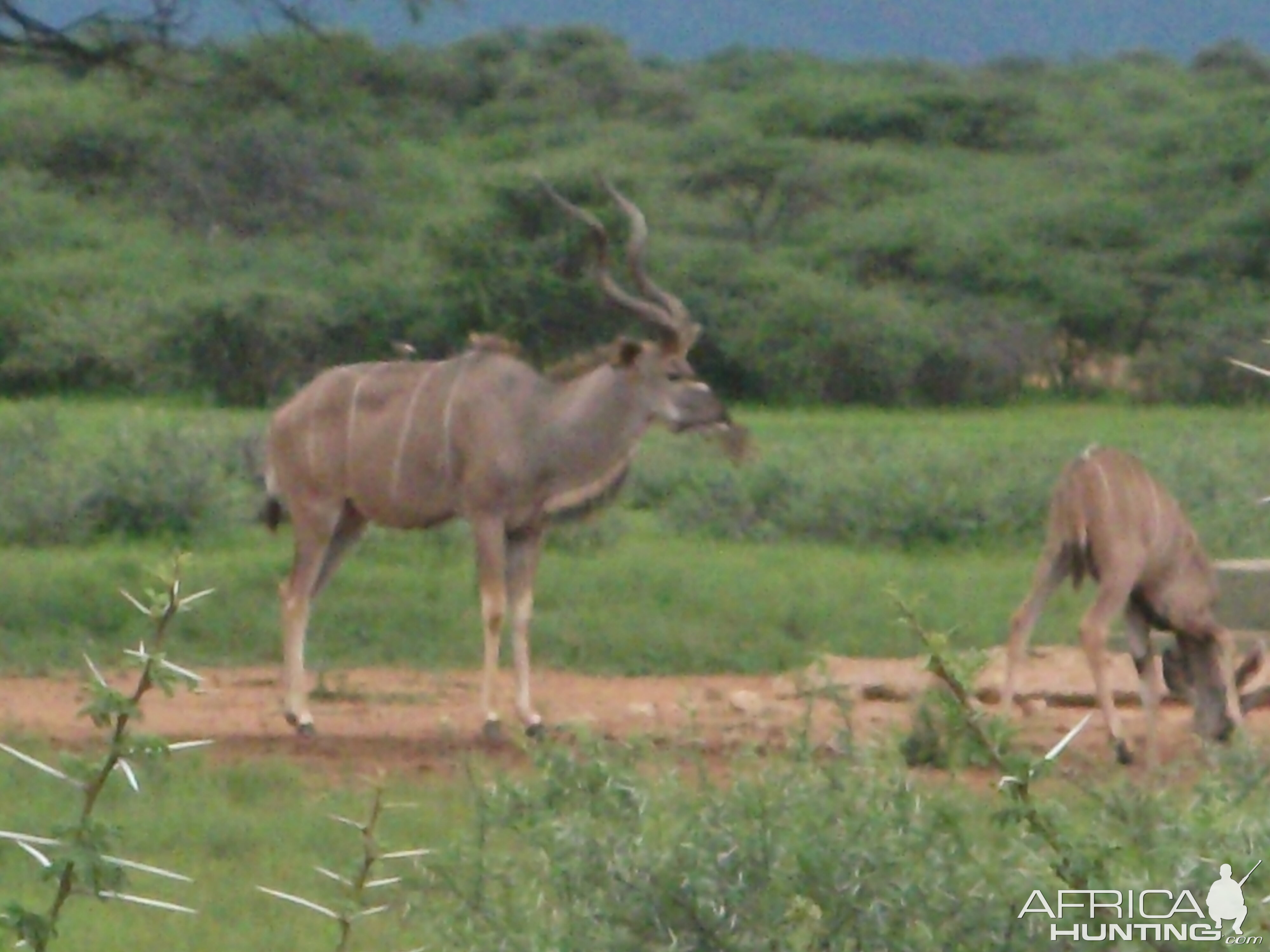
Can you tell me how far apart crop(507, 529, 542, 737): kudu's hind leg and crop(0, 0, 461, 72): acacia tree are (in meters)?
3.31

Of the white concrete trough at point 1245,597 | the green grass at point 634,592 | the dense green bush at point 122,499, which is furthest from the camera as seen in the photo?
the dense green bush at point 122,499

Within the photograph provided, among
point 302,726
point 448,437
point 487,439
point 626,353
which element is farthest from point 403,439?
point 302,726

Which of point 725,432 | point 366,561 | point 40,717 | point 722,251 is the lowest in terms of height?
point 722,251

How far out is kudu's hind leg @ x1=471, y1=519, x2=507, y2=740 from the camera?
7676 mm

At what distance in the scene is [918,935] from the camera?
8.13ft

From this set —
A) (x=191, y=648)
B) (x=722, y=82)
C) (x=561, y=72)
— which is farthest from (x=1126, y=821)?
(x=722, y=82)

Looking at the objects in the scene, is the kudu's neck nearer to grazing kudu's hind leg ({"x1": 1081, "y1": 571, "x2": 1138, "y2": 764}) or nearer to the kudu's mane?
the kudu's mane

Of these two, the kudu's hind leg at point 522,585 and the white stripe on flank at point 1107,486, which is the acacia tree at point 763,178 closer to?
the kudu's hind leg at point 522,585

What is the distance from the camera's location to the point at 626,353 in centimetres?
827

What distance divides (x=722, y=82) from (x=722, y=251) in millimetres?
20915

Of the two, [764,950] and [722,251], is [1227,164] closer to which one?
[722,251]

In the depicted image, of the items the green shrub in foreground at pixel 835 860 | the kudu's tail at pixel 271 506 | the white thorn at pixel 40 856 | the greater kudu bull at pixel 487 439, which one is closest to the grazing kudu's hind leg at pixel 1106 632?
the greater kudu bull at pixel 487 439

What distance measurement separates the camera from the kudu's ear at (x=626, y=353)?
823cm

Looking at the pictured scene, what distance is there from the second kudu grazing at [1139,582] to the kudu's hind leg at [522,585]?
5.11 feet
